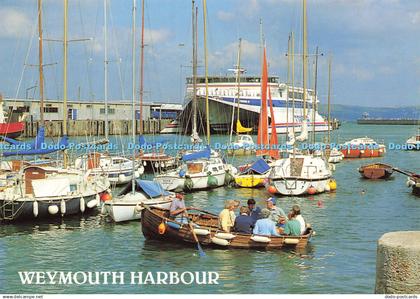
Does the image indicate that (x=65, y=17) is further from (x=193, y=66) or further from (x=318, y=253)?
(x=318, y=253)

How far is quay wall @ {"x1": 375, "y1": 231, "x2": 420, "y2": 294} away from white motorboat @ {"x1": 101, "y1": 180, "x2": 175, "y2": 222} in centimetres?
1586

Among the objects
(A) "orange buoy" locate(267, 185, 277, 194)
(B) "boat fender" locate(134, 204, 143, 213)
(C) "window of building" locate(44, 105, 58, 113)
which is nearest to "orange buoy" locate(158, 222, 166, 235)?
(B) "boat fender" locate(134, 204, 143, 213)

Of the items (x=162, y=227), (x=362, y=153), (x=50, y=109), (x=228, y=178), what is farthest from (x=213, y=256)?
(x=50, y=109)

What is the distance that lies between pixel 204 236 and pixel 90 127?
74.9 m

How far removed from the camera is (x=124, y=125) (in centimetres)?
10588

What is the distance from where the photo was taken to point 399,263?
7.36 metres

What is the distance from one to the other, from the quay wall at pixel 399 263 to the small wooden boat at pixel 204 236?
1060 centimetres

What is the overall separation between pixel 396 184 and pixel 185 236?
24.2 m

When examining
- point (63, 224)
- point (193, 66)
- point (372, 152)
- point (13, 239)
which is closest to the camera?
point (13, 239)

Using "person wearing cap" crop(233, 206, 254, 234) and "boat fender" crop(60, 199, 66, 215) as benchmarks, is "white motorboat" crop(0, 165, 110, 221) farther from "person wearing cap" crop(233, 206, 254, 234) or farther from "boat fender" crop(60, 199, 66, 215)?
"person wearing cap" crop(233, 206, 254, 234)

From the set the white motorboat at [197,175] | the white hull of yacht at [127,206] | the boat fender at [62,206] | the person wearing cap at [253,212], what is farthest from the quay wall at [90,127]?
the person wearing cap at [253,212]

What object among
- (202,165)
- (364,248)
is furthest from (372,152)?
(364,248)

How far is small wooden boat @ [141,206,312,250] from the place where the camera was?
1827 centimetres

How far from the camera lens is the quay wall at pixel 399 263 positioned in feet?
24.0
